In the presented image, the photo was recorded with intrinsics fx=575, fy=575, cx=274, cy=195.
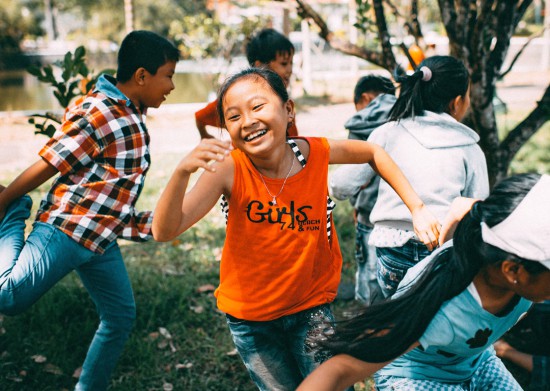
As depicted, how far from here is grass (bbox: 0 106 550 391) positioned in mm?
3275

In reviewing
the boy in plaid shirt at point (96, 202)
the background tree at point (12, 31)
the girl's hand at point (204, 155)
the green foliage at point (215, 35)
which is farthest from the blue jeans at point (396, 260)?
the background tree at point (12, 31)

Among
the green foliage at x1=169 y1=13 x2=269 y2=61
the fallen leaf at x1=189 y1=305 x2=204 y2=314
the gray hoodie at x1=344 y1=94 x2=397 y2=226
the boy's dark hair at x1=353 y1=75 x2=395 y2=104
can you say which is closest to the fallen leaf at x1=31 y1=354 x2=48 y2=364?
the fallen leaf at x1=189 y1=305 x2=204 y2=314

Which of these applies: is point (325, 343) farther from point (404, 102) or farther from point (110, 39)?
point (110, 39)

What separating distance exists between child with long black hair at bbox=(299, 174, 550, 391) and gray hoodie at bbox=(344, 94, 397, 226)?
4.78 feet

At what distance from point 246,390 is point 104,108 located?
5.61ft

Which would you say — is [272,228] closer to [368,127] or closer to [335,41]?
[368,127]

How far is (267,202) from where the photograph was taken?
7.02 feet

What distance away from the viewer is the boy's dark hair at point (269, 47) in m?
3.52

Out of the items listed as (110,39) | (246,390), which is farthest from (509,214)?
(110,39)

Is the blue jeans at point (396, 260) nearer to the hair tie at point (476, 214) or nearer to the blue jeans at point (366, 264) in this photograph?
the blue jeans at point (366, 264)

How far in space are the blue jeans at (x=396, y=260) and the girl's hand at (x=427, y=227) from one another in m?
0.48

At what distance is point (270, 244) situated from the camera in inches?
84.4

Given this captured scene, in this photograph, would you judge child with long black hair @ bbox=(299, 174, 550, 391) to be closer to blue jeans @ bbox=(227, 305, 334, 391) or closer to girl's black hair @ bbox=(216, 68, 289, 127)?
blue jeans @ bbox=(227, 305, 334, 391)

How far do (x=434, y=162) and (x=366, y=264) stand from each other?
106cm
